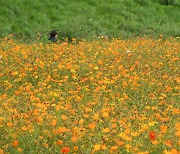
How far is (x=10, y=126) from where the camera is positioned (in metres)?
3.80

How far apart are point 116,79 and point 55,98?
125cm

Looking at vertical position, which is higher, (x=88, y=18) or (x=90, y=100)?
(x=90, y=100)

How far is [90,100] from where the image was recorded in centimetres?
539

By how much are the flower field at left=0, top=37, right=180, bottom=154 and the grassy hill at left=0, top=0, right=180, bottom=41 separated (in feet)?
13.9

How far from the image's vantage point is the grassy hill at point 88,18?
44.4 ft

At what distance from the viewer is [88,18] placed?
1546 cm

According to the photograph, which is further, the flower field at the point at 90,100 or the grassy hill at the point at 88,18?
the grassy hill at the point at 88,18

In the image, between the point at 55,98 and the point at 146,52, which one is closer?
the point at 55,98

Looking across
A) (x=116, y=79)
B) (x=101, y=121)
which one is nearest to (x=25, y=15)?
(x=116, y=79)

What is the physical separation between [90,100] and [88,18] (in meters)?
10.4

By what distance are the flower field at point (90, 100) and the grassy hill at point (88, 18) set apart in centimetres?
423

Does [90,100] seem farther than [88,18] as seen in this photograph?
No

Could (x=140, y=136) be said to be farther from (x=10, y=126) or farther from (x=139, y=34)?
(x=139, y=34)

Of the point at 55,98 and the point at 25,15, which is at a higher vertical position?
→ the point at 55,98
